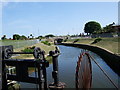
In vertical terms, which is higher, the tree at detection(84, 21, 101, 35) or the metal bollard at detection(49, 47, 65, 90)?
the tree at detection(84, 21, 101, 35)

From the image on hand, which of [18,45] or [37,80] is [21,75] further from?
[18,45]

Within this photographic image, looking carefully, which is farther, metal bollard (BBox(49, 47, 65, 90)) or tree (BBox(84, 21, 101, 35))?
tree (BBox(84, 21, 101, 35))

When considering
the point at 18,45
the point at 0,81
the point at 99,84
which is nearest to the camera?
the point at 0,81

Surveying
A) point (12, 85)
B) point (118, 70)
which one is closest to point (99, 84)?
point (118, 70)

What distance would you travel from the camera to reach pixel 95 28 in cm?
11244

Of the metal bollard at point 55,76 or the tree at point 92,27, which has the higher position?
the tree at point 92,27

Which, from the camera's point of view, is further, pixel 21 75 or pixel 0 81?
pixel 0 81

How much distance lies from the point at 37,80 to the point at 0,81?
2925mm

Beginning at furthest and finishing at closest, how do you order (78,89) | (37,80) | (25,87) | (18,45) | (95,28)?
1. (95,28)
2. (18,45)
3. (25,87)
4. (37,80)
5. (78,89)

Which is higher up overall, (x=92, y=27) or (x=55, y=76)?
(x=92, y=27)

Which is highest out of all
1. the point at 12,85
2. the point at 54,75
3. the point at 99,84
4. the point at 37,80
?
the point at 54,75

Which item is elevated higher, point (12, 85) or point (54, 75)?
Answer: point (54, 75)

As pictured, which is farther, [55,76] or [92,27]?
[92,27]

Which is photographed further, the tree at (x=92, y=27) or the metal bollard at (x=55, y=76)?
the tree at (x=92, y=27)
